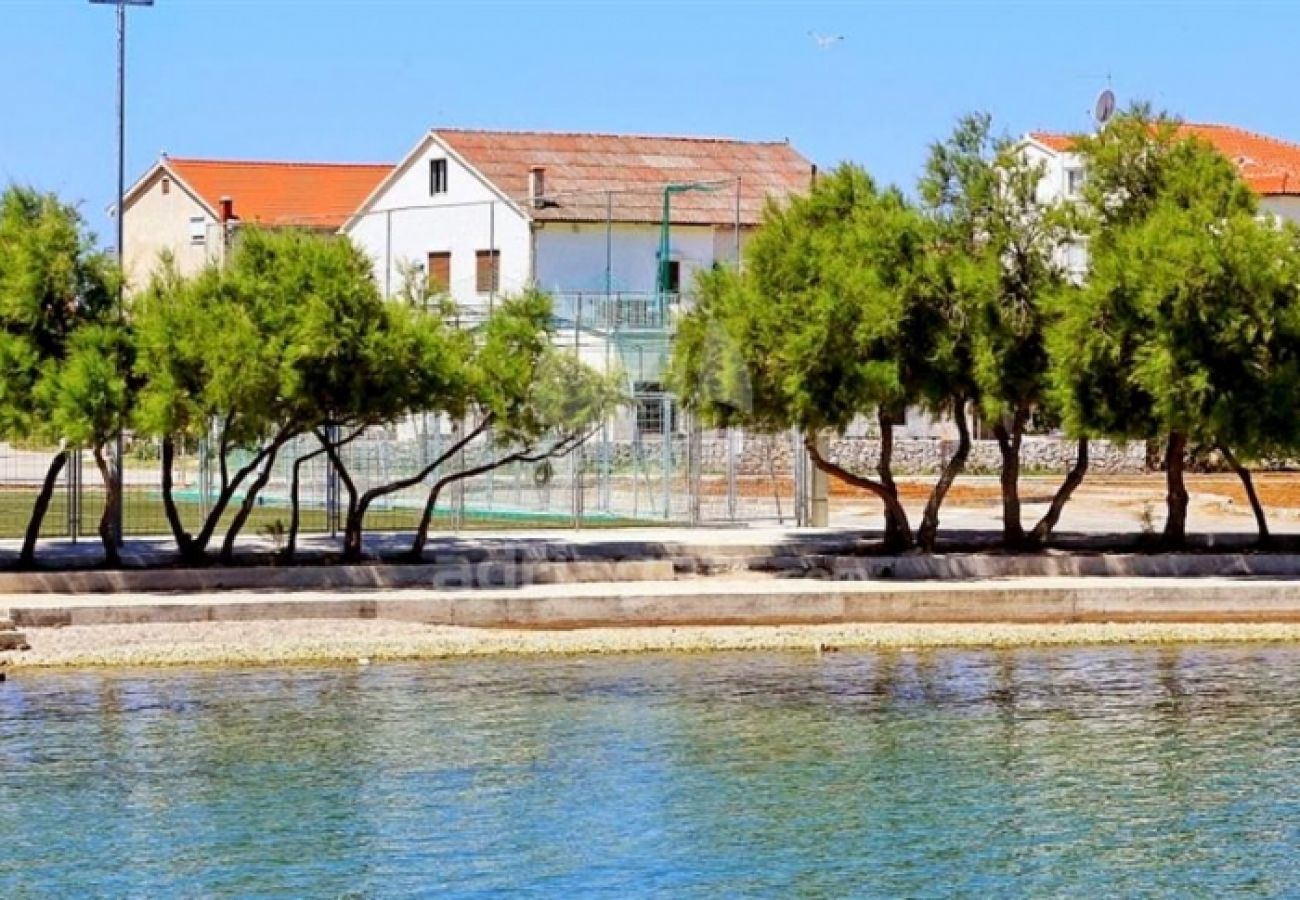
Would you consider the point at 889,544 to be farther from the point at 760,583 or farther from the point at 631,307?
the point at 631,307

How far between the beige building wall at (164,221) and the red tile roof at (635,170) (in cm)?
1265

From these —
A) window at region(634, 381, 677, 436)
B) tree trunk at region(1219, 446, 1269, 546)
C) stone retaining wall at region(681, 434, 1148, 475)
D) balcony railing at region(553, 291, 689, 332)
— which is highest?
balcony railing at region(553, 291, 689, 332)

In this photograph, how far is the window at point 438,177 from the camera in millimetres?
77188

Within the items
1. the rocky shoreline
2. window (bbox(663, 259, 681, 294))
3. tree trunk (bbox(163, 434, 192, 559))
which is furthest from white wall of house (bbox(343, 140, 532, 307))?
the rocky shoreline

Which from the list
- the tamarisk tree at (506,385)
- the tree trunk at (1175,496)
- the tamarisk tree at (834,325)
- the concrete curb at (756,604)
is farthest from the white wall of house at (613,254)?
the concrete curb at (756,604)

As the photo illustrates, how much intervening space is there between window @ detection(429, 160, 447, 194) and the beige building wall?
10.9 metres

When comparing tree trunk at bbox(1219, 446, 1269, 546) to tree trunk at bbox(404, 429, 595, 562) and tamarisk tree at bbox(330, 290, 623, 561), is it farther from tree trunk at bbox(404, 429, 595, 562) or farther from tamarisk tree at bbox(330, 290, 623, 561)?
tree trunk at bbox(404, 429, 595, 562)

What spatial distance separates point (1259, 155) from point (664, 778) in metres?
71.9

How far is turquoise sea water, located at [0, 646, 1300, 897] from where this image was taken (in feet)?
60.4

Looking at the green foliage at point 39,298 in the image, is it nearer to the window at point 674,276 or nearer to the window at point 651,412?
the window at point 651,412

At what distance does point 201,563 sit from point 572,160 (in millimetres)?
45327

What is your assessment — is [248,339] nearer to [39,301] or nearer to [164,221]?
[39,301]

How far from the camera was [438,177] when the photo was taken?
254 feet

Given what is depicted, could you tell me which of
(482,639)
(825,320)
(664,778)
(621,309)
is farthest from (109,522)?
(621,309)
